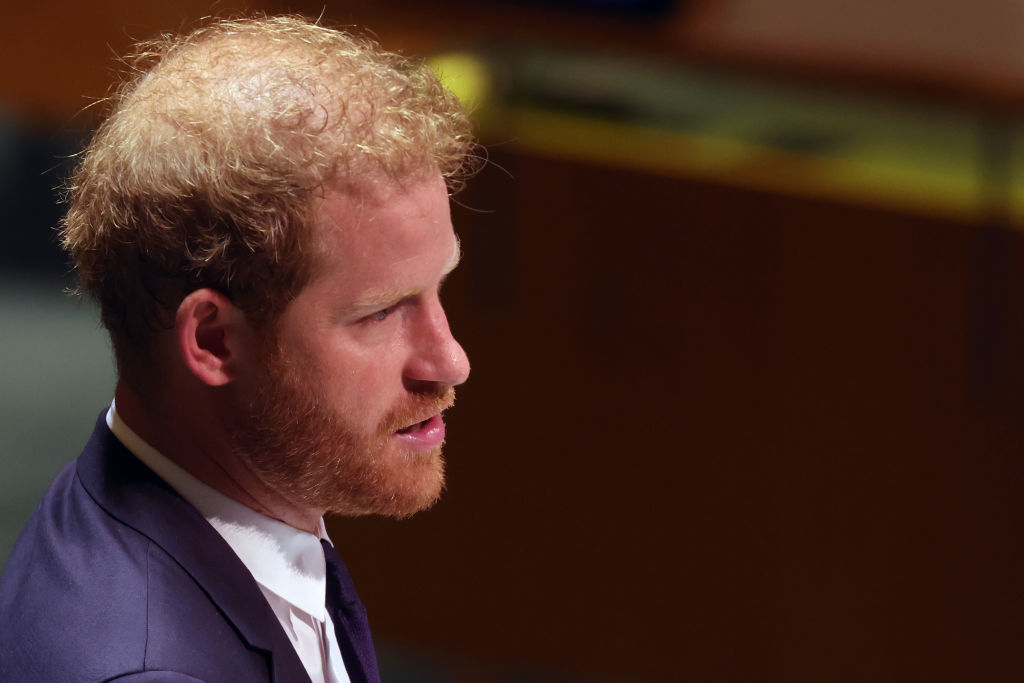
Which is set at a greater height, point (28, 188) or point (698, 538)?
point (28, 188)

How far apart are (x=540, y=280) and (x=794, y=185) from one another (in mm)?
751

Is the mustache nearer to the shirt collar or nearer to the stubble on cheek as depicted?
the stubble on cheek

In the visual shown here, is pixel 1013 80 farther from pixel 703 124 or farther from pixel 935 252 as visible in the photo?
pixel 703 124

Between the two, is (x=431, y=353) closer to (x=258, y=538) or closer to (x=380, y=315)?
(x=380, y=315)

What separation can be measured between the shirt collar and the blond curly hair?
0.07 meters

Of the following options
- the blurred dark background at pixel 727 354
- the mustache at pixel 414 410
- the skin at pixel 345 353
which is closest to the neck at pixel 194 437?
the skin at pixel 345 353

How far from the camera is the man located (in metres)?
0.79

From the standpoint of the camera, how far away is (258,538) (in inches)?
34.6

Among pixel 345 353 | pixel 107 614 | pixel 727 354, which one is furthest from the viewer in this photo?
pixel 727 354

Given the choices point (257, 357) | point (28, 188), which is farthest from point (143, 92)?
point (28, 188)

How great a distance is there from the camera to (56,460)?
264cm

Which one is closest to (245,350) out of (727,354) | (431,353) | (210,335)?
(210,335)

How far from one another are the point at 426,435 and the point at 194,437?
17 centimetres

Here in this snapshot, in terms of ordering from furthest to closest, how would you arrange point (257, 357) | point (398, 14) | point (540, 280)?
1. point (540, 280)
2. point (398, 14)
3. point (257, 357)
